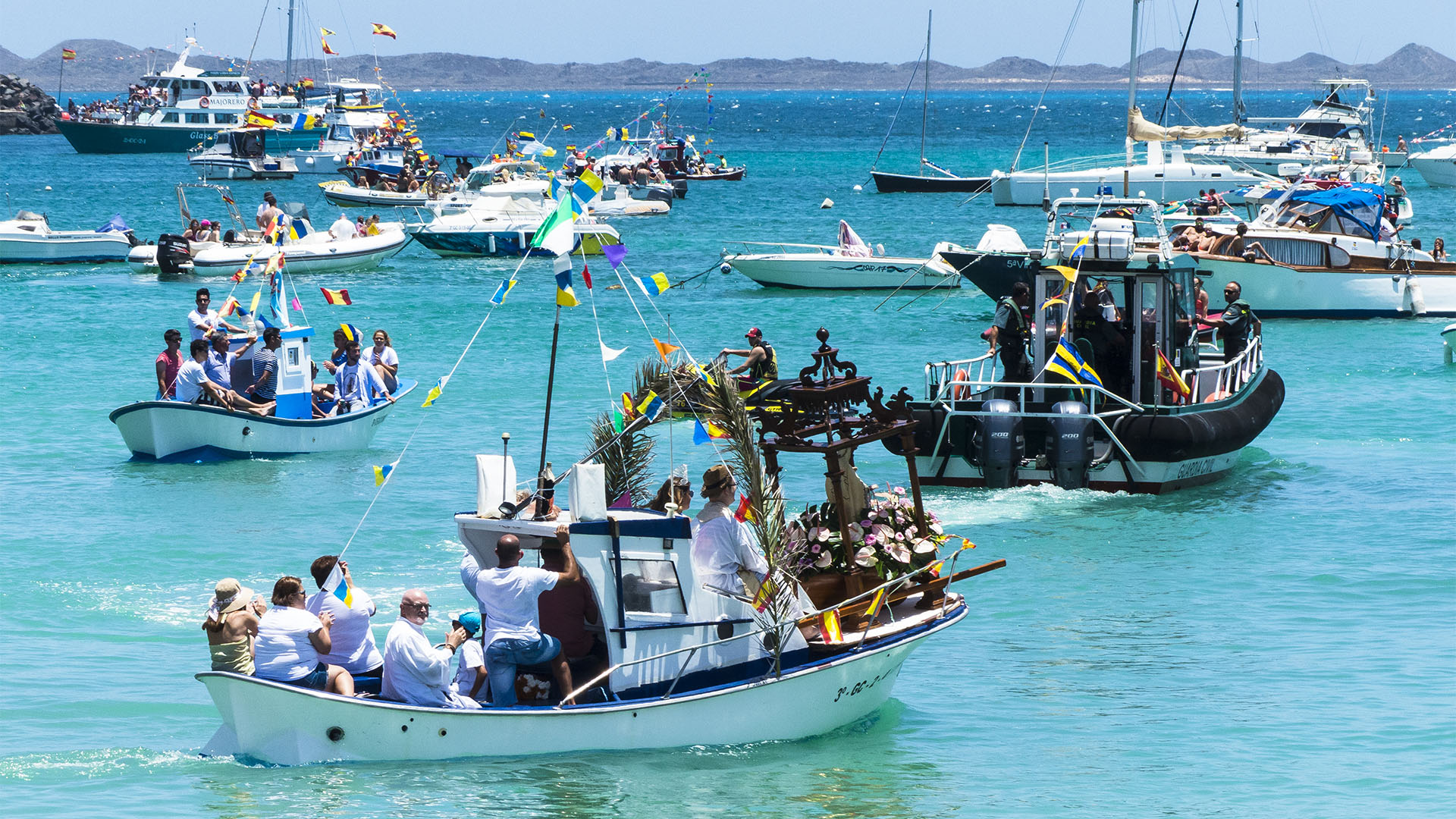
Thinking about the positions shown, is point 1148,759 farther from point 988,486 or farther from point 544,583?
point 988,486

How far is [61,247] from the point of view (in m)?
46.8

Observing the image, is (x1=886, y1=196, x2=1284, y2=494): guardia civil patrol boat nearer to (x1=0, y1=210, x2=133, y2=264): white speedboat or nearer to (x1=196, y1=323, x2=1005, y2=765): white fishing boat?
(x1=196, y1=323, x2=1005, y2=765): white fishing boat

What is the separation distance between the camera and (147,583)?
16484 millimetres

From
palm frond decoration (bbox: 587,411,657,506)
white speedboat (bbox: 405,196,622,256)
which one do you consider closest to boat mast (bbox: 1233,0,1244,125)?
white speedboat (bbox: 405,196,622,256)

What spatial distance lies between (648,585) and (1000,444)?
9.45 m

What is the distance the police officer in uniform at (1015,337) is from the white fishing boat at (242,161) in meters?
70.4

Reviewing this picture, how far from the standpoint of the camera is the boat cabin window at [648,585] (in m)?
10.8

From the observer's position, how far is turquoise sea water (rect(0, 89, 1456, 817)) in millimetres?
11172

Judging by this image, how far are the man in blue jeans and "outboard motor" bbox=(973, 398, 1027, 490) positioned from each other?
9.71 meters

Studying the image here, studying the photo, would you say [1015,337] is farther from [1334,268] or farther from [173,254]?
[173,254]

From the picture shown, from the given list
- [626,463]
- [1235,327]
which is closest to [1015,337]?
[1235,327]

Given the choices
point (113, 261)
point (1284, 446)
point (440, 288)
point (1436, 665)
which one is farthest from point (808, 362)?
point (113, 261)

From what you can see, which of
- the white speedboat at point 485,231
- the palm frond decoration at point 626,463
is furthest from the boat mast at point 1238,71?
the palm frond decoration at point 626,463

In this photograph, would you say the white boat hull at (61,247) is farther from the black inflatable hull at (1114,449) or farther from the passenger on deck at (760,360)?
the black inflatable hull at (1114,449)
